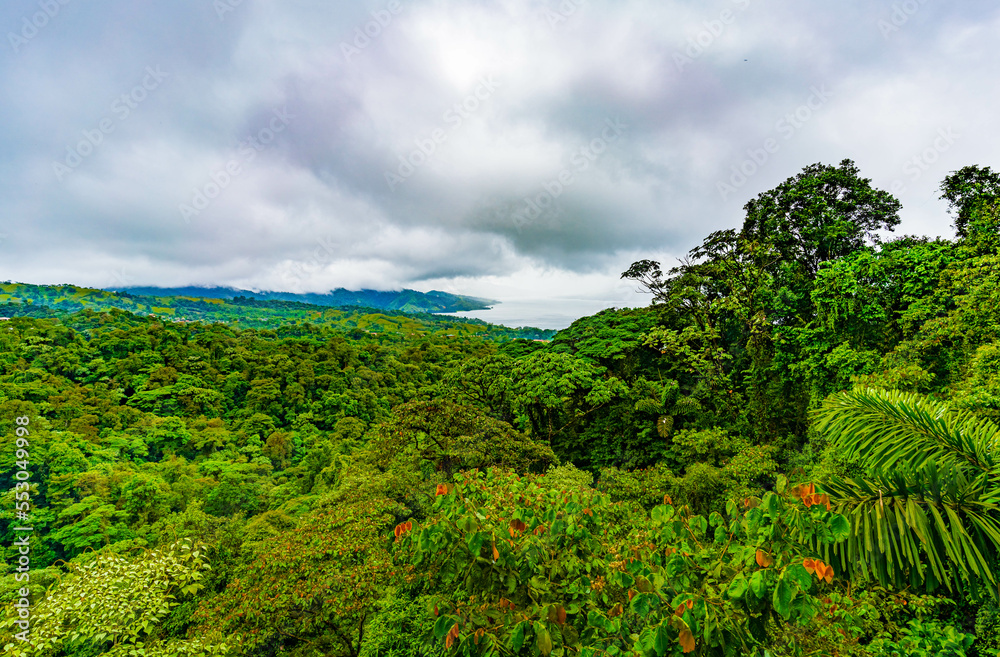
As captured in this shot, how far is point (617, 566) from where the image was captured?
10.1 feet

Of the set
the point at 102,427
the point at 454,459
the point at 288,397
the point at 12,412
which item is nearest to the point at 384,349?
the point at 288,397

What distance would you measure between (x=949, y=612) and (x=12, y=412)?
43.1 meters

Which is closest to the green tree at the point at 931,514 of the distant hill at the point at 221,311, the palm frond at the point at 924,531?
the palm frond at the point at 924,531

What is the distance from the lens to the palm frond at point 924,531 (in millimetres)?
2984

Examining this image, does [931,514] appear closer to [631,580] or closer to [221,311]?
[631,580]

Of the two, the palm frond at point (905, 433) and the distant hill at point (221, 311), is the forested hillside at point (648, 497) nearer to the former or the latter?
the palm frond at point (905, 433)

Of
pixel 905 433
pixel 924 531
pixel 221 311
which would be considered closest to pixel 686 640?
pixel 924 531

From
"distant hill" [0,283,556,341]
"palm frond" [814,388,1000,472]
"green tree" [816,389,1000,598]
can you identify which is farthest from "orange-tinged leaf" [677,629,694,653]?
"distant hill" [0,283,556,341]

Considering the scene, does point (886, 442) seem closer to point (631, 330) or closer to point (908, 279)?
point (908, 279)

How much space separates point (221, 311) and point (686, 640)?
498 feet

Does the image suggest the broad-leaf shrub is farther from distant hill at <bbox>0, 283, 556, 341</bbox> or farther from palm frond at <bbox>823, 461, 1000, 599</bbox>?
distant hill at <bbox>0, 283, 556, 341</bbox>

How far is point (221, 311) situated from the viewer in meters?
125

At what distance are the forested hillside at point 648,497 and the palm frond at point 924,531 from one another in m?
0.02

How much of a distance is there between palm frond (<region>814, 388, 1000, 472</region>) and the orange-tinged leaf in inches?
130
